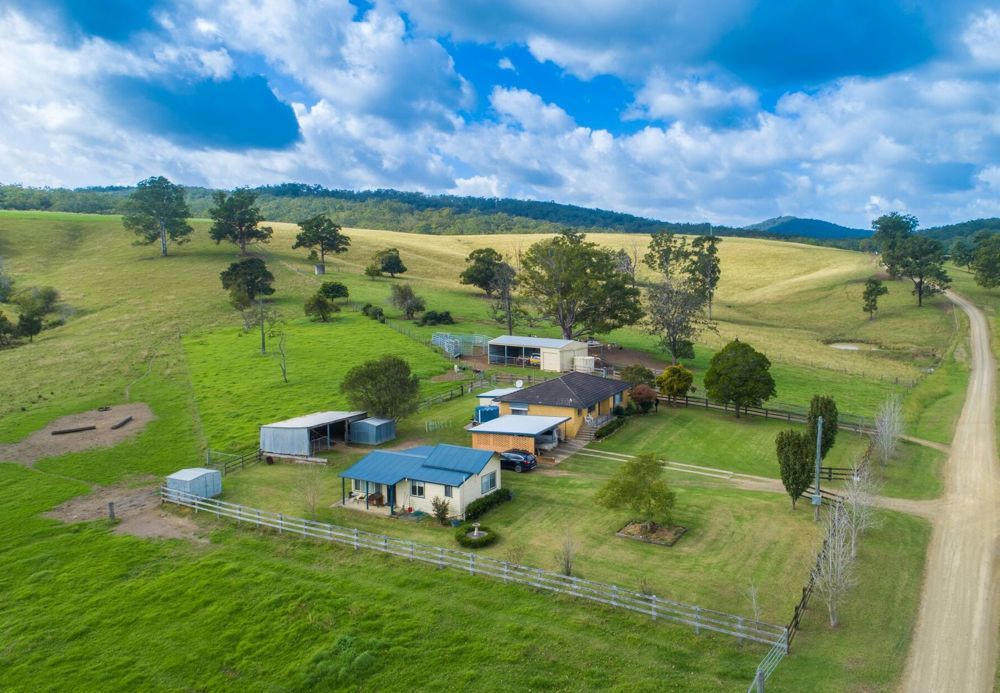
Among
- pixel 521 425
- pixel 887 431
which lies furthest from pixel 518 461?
pixel 887 431

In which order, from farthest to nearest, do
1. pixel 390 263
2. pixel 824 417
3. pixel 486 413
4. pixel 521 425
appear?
pixel 390 263
pixel 486 413
pixel 521 425
pixel 824 417

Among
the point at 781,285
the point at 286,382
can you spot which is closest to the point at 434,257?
the point at 781,285

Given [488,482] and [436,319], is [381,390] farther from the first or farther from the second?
[436,319]

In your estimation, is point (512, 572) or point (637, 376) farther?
point (637, 376)

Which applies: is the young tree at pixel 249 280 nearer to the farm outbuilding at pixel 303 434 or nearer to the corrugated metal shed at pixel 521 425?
the farm outbuilding at pixel 303 434

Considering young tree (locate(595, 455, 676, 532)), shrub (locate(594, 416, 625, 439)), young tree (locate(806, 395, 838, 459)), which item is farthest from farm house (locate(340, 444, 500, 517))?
young tree (locate(806, 395, 838, 459))

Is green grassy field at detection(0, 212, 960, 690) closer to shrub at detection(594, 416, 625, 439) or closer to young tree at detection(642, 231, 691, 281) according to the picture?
shrub at detection(594, 416, 625, 439)

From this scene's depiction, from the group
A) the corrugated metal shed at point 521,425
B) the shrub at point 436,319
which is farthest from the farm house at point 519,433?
the shrub at point 436,319
